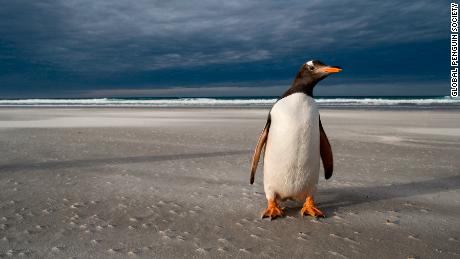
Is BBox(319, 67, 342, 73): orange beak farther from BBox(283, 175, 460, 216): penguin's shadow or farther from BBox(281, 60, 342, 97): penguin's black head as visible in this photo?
BBox(283, 175, 460, 216): penguin's shadow

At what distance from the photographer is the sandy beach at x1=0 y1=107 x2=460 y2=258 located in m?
2.96

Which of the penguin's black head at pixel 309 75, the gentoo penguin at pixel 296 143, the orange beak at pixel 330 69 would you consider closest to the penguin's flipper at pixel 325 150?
the gentoo penguin at pixel 296 143

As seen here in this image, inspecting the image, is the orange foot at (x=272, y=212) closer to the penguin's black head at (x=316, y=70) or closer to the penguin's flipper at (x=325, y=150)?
the penguin's flipper at (x=325, y=150)

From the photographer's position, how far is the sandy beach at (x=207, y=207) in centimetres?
296

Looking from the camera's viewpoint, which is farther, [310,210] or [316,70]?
[310,210]

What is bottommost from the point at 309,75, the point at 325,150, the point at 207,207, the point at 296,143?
the point at 207,207

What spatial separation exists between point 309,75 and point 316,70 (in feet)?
0.27

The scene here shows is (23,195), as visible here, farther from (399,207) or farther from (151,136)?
(151,136)

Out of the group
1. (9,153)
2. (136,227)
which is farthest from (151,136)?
(136,227)

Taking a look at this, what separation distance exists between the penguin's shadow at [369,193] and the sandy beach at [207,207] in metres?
0.01

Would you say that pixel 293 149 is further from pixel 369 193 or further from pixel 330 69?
pixel 369 193

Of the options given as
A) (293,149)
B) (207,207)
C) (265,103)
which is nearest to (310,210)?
(293,149)

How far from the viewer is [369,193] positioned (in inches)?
183

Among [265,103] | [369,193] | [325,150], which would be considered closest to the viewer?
[325,150]
